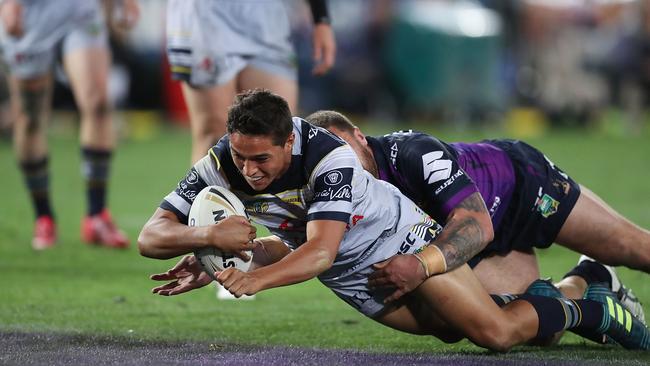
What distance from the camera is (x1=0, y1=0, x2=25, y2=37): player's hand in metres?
7.78

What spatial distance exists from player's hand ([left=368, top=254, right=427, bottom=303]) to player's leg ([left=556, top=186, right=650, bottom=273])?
1.06 m

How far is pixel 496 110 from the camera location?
20406mm

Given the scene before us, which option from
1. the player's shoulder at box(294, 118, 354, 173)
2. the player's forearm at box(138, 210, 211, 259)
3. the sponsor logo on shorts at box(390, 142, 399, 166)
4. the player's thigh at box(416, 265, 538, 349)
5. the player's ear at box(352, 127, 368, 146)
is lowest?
the player's thigh at box(416, 265, 538, 349)

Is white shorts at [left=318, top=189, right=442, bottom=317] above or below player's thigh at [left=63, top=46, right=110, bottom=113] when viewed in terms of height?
below

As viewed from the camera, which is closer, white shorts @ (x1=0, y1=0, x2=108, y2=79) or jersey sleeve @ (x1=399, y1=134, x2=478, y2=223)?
jersey sleeve @ (x1=399, y1=134, x2=478, y2=223)

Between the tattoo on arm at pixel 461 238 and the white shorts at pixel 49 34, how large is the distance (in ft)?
13.3

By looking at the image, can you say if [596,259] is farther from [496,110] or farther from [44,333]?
[496,110]

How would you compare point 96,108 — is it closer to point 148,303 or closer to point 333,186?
point 148,303

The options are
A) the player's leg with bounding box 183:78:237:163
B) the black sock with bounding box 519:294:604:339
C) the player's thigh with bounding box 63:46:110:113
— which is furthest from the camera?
the player's thigh with bounding box 63:46:110:113

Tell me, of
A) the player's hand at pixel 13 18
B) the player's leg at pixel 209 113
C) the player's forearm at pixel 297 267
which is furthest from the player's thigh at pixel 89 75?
the player's forearm at pixel 297 267

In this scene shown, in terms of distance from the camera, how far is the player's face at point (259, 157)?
4.34m

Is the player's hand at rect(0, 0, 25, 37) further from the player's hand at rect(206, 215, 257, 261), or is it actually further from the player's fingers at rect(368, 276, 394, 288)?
the player's fingers at rect(368, 276, 394, 288)

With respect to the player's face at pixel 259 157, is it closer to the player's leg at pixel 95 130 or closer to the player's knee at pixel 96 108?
the player's leg at pixel 95 130

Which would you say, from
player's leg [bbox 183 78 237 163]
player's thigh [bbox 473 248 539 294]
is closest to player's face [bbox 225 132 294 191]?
player's thigh [bbox 473 248 539 294]
